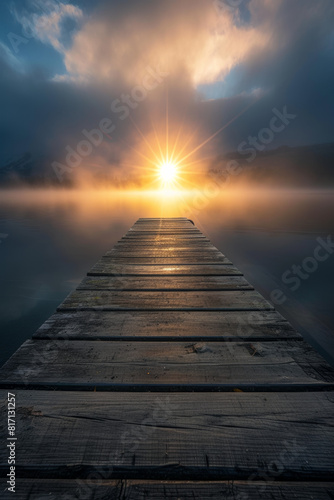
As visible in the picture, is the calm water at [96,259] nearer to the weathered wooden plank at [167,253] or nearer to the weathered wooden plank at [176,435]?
the weathered wooden plank at [167,253]

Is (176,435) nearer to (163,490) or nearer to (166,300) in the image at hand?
(163,490)

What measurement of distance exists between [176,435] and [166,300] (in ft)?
5.30

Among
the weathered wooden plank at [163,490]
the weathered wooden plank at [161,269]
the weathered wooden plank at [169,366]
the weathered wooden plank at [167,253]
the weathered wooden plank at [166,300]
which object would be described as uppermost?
the weathered wooden plank at [167,253]

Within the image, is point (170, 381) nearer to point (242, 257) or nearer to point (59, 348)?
point (59, 348)

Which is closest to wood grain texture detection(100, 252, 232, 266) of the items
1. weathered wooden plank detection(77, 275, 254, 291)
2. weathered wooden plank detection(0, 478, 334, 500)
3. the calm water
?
weathered wooden plank detection(77, 275, 254, 291)

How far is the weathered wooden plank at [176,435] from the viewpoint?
3.51ft

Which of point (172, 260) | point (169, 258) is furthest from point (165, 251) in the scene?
point (172, 260)

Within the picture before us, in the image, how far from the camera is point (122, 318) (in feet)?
7.73

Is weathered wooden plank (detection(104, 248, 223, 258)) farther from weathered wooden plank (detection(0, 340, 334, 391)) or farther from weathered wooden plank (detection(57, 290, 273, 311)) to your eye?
weathered wooden plank (detection(0, 340, 334, 391))

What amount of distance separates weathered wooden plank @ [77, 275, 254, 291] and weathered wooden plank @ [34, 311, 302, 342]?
0.71 meters

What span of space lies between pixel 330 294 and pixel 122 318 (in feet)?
22.0

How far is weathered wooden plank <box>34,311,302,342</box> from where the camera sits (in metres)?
2.02

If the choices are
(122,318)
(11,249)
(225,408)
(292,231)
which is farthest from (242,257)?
(11,249)

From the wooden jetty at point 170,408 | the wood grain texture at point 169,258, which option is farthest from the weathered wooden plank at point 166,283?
the wood grain texture at point 169,258
